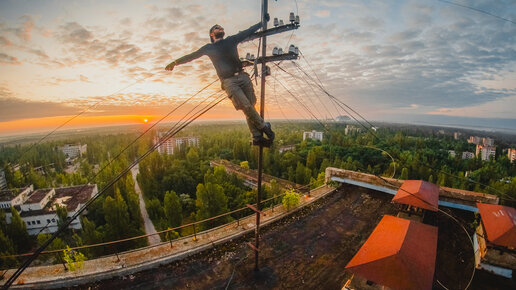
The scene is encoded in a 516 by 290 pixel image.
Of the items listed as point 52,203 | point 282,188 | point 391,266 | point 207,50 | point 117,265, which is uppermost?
point 207,50

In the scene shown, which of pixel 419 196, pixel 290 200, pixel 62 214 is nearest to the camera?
pixel 419 196

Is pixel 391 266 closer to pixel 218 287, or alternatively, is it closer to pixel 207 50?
pixel 218 287

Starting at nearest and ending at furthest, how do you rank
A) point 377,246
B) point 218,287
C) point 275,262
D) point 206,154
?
1. point 377,246
2. point 218,287
3. point 275,262
4. point 206,154

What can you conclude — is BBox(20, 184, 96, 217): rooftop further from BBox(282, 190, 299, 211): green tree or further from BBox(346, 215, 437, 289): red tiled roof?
BBox(346, 215, 437, 289): red tiled roof

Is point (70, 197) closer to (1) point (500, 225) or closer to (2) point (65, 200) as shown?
(2) point (65, 200)

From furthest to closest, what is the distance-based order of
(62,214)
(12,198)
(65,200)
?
(12,198), (65,200), (62,214)

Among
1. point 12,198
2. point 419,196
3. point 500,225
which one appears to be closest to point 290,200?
point 419,196

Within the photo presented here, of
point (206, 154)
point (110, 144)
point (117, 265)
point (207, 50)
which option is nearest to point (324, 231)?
point (117, 265)

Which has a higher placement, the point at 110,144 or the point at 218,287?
the point at 218,287
